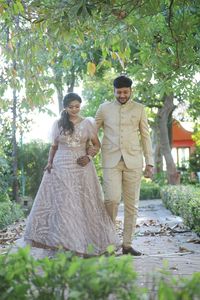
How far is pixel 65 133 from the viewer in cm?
618

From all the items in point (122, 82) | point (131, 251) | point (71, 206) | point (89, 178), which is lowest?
point (131, 251)

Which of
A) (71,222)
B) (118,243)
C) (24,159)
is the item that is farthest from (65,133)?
(24,159)

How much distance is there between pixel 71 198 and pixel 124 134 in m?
1.02

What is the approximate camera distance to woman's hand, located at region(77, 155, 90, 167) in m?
6.09

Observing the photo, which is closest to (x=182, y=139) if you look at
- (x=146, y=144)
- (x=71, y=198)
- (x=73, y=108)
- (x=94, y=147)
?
(x=146, y=144)

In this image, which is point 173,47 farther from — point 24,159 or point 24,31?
point 24,159

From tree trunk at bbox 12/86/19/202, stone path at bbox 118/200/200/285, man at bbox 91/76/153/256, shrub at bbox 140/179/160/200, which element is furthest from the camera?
shrub at bbox 140/179/160/200

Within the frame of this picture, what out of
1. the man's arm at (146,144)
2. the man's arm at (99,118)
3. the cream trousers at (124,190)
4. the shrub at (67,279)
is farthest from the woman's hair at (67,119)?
the shrub at (67,279)

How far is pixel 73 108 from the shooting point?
6.21m

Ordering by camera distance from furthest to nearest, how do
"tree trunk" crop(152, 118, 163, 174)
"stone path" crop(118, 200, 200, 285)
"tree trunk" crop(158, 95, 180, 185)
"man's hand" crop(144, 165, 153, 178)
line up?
"tree trunk" crop(152, 118, 163, 174) → "tree trunk" crop(158, 95, 180, 185) → "man's hand" crop(144, 165, 153, 178) → "stone path" crop(118, 200, 200, 285)

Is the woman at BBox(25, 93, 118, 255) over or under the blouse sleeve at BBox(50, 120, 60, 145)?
under

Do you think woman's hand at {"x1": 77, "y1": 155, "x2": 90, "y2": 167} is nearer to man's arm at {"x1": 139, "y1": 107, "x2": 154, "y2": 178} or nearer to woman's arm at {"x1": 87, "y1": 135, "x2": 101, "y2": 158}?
woman's arm at {"x1": 87, "y1": 135, "x2": 101, "y2": 158}

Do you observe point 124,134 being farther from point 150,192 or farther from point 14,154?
point 150,192

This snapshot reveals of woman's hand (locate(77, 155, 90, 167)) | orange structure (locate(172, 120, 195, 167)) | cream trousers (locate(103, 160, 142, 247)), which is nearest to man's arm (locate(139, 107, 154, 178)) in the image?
cream trousers (locate(103, 160, 142, 247))
